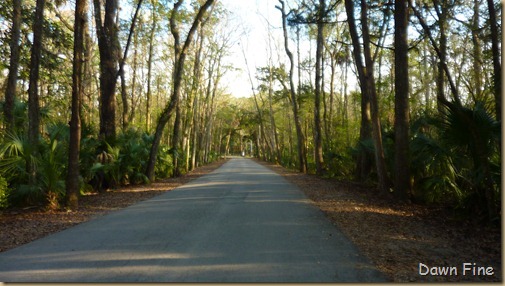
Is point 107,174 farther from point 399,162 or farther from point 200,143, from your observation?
point 200,143

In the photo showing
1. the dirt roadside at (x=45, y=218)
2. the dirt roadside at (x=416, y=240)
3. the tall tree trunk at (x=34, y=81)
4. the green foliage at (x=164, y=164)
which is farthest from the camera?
the green foliage at (x=164, y=164)

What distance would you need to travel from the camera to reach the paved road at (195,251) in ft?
16.4

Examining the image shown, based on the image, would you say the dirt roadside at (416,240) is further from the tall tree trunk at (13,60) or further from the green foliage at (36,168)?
the tall tree trunk at (13,60)

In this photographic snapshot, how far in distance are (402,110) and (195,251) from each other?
7.78 m

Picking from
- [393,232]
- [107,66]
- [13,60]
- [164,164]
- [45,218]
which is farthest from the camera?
[164,164]

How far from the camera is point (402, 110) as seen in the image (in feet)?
37.7

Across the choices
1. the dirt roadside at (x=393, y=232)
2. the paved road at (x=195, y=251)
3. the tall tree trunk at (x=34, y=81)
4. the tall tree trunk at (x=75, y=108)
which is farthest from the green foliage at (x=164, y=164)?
the paved road at (x=195, y=251)

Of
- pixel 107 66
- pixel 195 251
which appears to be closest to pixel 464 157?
pixel 195 251

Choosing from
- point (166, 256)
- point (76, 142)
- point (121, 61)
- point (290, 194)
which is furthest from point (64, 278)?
point (121, 61)

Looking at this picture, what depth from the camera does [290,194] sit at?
14148mm

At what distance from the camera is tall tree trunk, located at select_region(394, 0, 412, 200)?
37.5 feet

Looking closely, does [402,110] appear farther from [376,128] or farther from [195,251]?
[195,251]

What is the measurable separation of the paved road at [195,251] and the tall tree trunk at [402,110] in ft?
10.5

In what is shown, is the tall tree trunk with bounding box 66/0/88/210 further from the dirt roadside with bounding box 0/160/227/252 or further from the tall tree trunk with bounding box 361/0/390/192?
the tall tree trunk with bounding box 361/0/390/192
